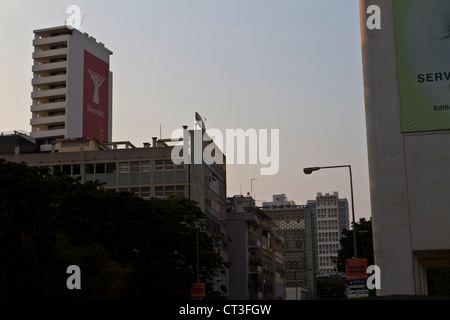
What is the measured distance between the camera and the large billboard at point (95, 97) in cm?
13275

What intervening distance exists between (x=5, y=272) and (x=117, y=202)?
1522 centimetres

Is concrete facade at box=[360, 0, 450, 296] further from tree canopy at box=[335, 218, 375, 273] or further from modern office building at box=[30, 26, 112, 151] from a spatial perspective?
modern office building at box=[30, 26, 112, 151]

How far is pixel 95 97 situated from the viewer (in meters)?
136

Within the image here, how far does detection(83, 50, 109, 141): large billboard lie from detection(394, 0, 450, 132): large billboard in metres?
102

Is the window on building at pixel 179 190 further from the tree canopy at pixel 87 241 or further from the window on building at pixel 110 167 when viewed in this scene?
the tree canopy at pixel 87 241

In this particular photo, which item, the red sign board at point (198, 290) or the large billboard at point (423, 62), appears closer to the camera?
the large billboard at point (423, 62)

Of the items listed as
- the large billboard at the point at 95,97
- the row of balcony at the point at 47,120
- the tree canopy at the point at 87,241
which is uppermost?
the large billboard at the point at 95,97

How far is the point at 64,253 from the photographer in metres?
42.6

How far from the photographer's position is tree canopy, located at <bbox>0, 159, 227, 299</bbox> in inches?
1484

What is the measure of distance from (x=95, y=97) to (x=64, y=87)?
25.0 ft

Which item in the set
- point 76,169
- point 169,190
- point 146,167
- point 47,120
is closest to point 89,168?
point 76,169

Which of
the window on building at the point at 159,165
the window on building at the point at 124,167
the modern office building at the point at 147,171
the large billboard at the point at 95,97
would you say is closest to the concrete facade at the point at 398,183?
the modern office building at the point at 147,171

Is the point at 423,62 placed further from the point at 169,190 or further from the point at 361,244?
the point at 169,190

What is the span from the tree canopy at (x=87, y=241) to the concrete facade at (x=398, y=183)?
17.9 metres
